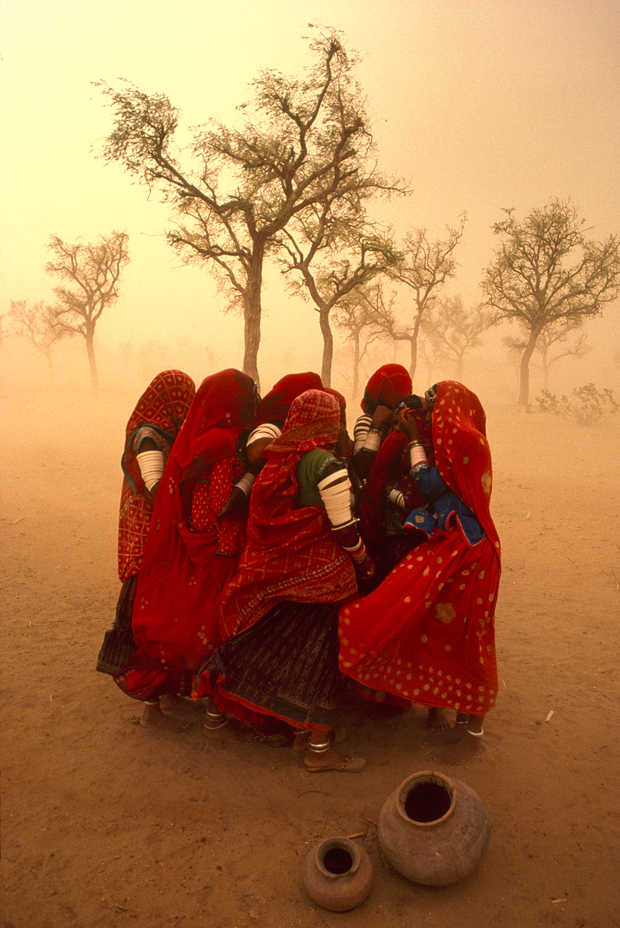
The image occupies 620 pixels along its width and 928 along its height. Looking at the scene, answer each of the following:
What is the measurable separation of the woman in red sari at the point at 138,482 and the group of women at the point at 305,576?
0.02 meters

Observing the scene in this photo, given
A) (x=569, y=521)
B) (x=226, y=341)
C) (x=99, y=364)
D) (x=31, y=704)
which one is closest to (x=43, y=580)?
(x=31, y=704)

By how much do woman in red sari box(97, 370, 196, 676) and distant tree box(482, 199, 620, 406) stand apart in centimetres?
2099

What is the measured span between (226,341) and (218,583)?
8742 centimetres

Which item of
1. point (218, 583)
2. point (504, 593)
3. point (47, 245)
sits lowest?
point (504, 593)

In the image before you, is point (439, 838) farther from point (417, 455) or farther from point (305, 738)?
point (417, 455)

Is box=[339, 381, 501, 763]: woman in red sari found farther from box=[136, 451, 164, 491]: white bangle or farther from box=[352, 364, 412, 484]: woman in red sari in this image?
box=[136, 451, 164, 491]: white bangle

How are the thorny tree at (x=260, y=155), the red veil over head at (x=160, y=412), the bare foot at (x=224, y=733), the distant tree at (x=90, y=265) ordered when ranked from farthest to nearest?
the distant tree at (x=90, y=265) → the thorny tree at (x=260, y=155) → the red veil over head at (x=160, y=412) → the bare foot at (x=224, y=733)

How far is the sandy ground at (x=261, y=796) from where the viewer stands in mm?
2072

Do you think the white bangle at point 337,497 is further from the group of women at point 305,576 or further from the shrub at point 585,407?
the shrub at point 585,407

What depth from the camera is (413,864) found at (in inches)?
82.1

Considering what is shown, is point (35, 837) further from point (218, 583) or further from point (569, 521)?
point (569, 521)

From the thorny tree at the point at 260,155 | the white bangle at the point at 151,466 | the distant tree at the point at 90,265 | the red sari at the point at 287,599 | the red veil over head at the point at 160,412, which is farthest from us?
the distant tree at the point at 90,265

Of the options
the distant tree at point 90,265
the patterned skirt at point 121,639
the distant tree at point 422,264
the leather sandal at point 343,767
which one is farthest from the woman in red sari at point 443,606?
the distant tree at point 90,265

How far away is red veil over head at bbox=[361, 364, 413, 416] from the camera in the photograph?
341 centimetres
